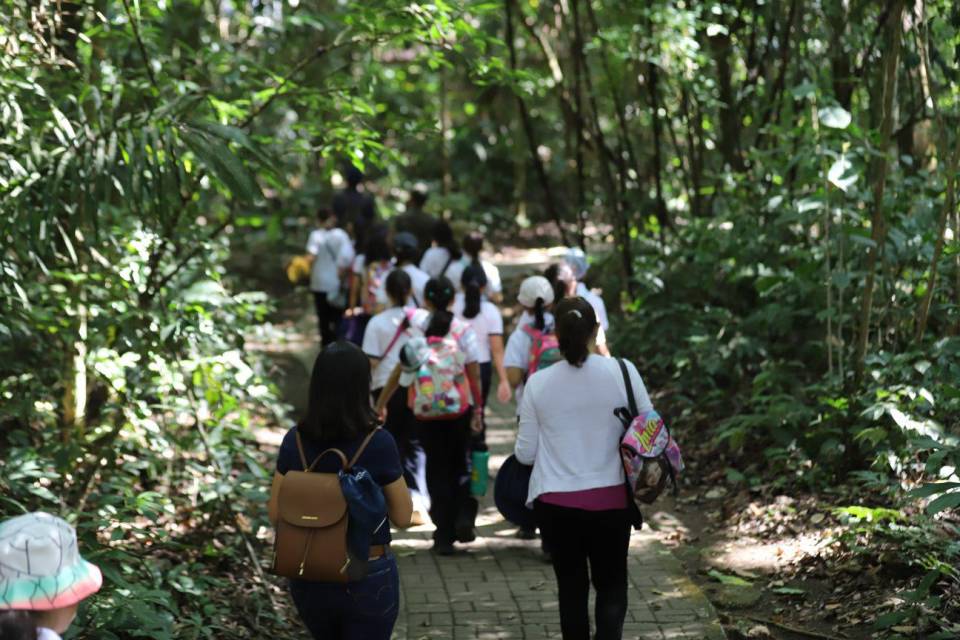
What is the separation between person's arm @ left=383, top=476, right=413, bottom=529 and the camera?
4219 mm

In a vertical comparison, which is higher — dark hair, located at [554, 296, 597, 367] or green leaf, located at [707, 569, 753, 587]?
dark hair, located at [554, 296, 597, 367]

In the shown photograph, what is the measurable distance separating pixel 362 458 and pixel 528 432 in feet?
4.10

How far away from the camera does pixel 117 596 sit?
4898 mm

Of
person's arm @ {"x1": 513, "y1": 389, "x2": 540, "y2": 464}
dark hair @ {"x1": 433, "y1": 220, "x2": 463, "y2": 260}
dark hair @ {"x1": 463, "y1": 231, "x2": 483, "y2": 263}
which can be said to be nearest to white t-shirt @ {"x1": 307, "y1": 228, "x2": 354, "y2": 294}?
dark hair @ {"x1": 433, "y1": 220, "x2": 463, "y2": 260}

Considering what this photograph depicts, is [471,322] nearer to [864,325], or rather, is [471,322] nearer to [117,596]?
[864,325]

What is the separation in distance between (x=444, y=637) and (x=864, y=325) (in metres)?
3.37

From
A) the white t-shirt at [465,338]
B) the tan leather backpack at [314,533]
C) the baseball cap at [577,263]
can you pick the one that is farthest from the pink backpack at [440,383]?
the tan leather backpack at [314,533]

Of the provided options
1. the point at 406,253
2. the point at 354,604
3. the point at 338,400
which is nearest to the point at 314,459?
the point at 338,400

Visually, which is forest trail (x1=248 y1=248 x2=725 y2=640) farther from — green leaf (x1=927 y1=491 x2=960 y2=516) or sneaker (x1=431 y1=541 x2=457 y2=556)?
green leaf (x1=927 y1=491 x2=960 y2=516)

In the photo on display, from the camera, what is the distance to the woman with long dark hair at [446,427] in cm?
746

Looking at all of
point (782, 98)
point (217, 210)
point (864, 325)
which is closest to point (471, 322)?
point (864, 325)

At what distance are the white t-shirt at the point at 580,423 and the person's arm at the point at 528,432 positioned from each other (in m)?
0.05

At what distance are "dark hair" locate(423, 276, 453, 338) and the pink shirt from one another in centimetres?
260

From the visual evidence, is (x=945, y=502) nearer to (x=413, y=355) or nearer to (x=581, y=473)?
(x=581, y=473)
